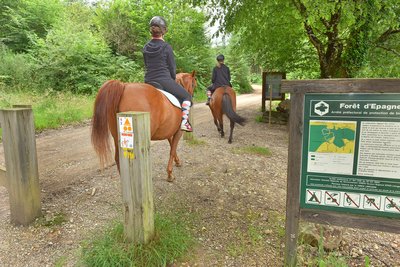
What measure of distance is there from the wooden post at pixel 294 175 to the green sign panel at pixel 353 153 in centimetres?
5

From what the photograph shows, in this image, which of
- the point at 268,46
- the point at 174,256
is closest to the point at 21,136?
the point at 174,256

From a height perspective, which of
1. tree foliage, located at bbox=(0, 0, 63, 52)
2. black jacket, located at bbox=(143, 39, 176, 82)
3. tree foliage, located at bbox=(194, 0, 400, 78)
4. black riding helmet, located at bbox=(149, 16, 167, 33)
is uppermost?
tree foliage, located at bbox=(0, 0, 63, 52)

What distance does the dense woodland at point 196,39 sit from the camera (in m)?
7.77

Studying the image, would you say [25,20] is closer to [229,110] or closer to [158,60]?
[229,110]

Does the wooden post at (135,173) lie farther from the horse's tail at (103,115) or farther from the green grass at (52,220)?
the green grass at (52,220)

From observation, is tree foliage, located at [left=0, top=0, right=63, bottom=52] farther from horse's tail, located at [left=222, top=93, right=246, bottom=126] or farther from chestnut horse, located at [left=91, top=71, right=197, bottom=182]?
chestnut horse, located at [left=91, top=71, right=197, bottom=182]

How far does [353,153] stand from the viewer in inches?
92.7

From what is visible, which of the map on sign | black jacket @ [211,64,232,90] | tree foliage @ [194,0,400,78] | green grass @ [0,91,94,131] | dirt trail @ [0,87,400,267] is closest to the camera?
the map on sign

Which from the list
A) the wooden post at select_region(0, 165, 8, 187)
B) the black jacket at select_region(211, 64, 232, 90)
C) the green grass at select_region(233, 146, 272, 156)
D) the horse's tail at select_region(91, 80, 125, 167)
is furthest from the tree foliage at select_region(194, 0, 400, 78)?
the wooden post at select_region(0, 165, 8, 187)

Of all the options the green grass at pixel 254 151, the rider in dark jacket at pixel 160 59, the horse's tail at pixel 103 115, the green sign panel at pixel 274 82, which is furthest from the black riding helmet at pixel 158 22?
the green sign panel at pixel 274 82

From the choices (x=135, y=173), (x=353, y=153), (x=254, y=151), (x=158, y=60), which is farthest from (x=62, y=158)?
(x=353, y=153)

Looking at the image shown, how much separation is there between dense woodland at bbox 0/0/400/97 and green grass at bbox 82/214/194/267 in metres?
5.40

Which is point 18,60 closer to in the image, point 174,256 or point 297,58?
point 297,58

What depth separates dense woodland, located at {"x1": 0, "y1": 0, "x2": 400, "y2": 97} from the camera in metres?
7.77
